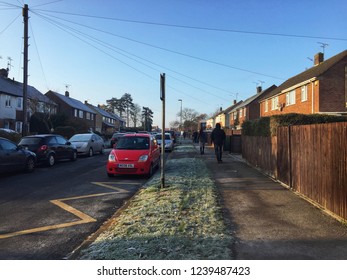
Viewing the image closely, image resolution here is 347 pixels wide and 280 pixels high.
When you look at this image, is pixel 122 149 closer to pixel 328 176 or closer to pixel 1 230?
pixel 1 230

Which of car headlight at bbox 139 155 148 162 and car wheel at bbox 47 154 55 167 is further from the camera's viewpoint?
car wheel at bbox 47 154 55 167

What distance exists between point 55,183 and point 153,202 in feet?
14.8

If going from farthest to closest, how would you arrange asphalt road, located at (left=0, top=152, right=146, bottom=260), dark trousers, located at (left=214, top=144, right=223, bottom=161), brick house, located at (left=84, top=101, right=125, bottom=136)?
brick house, located at (left=84, top=101, right=125, bottom=136) → dark trousers, located at (left=214, top=144, right=223, bottom=161) → asphalt road, located at (left=0, top=152, right=146, bottom=260)

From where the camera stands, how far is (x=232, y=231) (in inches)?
199

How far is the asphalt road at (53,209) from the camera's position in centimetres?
470

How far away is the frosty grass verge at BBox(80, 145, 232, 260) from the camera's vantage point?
4113 millimetres

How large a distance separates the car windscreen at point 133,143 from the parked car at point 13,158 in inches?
146

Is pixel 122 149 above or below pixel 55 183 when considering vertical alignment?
above

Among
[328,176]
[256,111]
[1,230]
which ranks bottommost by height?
[1,230]

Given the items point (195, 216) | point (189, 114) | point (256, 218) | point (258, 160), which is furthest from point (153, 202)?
point (189, 114)

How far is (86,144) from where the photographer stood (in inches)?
805

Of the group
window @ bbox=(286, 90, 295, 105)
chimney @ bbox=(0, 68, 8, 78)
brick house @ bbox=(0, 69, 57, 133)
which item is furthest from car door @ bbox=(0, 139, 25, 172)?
chimney @ bbox=(0, 68, 8, 78)

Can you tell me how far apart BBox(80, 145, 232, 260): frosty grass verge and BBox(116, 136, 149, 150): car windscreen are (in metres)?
4.24

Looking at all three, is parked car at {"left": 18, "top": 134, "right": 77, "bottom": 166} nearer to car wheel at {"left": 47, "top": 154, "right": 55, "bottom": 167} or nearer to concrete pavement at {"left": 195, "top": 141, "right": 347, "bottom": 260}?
car wheel at {"left": 47, "top": 154, "right": 55, "bottom": 167}
